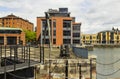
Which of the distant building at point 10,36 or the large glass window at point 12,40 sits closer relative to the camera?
the distant building at point 10,36

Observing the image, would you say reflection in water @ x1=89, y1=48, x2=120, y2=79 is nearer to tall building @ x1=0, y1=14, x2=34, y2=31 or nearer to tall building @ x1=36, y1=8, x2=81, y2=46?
tall building @ x1=36, y1=8, x2=81, y2=46

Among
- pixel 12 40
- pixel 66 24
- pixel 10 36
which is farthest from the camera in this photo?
pixel 66 24

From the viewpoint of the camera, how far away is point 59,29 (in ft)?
235

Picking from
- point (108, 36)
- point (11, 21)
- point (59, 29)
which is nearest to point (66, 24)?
point (59, 29)

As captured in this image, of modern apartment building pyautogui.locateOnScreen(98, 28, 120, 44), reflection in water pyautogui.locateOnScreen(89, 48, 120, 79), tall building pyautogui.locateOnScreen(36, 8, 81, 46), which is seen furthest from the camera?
modern apartment building pyautogui.locateOnScreen(98, 28, 120, 44)

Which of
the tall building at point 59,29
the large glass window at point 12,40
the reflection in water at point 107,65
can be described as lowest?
the reflection in water at point 107,65

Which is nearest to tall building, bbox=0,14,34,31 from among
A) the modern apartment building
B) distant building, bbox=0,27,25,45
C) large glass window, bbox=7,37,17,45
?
the modern apartment building

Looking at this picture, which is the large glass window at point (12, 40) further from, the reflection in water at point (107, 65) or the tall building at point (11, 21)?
the tall building at point (11, 21)

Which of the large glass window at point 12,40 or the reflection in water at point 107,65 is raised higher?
the large glass window at point 12,40

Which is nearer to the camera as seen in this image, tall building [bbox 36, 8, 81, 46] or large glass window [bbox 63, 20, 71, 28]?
tall building [bbox 36, 8, 81, 46]

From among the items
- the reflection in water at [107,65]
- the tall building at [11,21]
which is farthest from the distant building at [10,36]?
the tall building at [11,21]

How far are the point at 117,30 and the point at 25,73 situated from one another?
11731 cm

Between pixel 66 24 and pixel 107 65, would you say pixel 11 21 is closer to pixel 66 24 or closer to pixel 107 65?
pixel 66 24

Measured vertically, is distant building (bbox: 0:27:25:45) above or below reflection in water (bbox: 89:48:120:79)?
above
